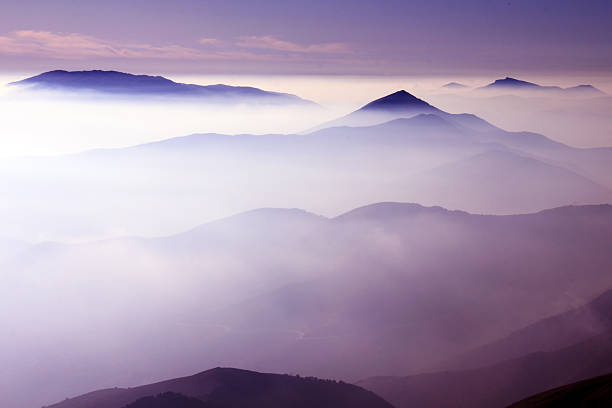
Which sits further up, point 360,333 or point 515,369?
point 515,369

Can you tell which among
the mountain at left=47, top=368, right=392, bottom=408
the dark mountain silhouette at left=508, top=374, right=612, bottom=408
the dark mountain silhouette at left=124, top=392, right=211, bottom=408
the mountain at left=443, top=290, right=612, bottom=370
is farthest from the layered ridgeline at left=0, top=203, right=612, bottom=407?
the dark mountain silhouette at left=124, top=392, right=211, bottom=408

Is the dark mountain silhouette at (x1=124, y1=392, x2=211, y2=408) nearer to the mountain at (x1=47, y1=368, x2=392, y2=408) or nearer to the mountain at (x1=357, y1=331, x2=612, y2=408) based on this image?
the mountain at (x1=47, y1=368, x2=392, y2=408)

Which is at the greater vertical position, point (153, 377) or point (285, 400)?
point (285, 400)

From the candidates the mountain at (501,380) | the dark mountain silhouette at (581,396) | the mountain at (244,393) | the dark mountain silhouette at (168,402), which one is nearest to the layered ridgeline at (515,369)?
the mountain at (501,380)

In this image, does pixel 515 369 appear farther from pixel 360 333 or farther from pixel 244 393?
pixel 244 393

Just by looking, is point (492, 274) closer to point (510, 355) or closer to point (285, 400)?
point (510, 355)

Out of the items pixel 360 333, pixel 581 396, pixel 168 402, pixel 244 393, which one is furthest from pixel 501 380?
pixel 168 402

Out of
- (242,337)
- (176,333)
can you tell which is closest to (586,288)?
(242,337)
